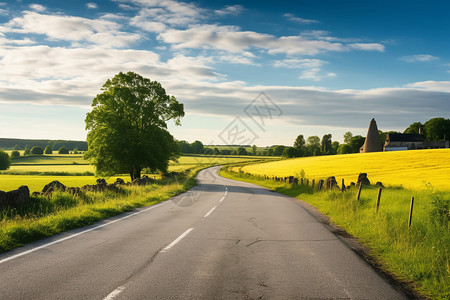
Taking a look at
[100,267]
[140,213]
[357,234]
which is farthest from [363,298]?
[140,213]

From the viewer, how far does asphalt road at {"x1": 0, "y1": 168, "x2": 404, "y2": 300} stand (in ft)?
16.2

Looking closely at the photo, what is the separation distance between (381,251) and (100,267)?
20.2 feet

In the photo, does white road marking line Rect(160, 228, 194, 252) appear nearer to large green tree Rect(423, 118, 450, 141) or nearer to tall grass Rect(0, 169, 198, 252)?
tall grass Rect(0, 169, 198, 252)

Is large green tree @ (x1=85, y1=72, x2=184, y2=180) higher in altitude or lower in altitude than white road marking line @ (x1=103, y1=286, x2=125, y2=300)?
higher

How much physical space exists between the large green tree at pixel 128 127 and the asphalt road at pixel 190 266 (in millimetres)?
26395

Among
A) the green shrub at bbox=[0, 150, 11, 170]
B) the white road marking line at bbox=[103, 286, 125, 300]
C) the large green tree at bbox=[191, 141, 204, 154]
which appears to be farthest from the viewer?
the large green tree at bbox=[191, 141, 204, 154]

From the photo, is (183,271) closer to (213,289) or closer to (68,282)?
(213,289)

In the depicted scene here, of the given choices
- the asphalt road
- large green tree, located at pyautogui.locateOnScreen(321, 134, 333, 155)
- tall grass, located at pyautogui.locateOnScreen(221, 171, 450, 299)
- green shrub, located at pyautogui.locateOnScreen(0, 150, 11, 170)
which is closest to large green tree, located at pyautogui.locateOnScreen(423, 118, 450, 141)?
large green tree, located at pyautogui.locateOnScreen(321, 134, 333, 155)

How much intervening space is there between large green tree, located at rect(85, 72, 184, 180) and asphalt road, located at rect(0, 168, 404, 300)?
26395 millimetres

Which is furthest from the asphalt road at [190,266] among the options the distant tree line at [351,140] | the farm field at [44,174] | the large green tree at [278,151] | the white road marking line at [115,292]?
the large green tree at [278,151]

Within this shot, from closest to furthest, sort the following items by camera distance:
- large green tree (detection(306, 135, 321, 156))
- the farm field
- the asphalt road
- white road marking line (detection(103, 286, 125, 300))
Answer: white road marking line (detection(103, 286, 125, 300)) → the asphalt road → the farm field → large green tree (detection(306, 135, 321, 156))

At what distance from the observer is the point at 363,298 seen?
4777mm

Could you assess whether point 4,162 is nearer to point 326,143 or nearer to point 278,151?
point 278,151

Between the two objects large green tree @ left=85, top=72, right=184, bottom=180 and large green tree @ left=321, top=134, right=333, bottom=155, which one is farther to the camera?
large green tree @ left=321, top=134, right=333, bottom=155
